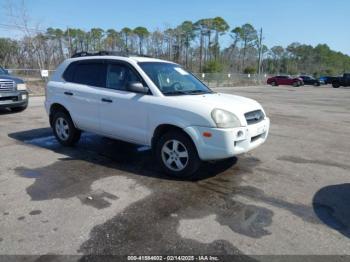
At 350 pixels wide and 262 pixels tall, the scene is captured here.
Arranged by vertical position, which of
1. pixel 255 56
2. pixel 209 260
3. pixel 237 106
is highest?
pixel 255 56

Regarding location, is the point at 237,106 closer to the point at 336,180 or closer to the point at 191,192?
the point at 191,192

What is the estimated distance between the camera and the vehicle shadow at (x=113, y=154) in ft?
17.7

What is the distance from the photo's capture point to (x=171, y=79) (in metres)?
5.62

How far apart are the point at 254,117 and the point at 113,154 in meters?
2.72

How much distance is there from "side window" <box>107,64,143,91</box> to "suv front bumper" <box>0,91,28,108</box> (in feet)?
20.7

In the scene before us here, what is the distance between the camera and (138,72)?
538 centimetres

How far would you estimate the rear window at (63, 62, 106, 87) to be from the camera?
19.6 ft

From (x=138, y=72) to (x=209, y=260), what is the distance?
331 cm

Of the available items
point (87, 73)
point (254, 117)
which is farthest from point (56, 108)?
point (254, 117)

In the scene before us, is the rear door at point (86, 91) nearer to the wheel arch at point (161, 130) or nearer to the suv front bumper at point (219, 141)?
the wheel arch at point (161, 130)

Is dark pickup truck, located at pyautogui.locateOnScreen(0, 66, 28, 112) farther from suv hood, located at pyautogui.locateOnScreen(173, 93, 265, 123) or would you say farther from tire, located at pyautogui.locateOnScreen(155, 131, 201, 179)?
suv hood, located at pyautogui.locateOnScreen(173, 93, 265, 123)

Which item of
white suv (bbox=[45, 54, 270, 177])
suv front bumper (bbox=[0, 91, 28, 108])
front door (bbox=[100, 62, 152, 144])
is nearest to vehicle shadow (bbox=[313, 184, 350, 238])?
white suv (bbox=[45, 54, 270, 177])

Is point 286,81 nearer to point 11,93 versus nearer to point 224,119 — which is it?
point 11,93

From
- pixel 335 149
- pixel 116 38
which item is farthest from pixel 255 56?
pixel 335 149
